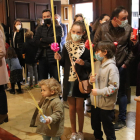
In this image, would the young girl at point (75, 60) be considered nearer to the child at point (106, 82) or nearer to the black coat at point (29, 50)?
the child at point (106, 82)

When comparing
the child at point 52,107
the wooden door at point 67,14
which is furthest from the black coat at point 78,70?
the wooden door at point 67,14

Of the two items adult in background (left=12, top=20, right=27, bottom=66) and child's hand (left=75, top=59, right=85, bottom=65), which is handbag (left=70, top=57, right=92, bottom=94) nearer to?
child's hand (left=75, top=59, right=85, bottom=65)

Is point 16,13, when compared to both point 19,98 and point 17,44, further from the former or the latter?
point 19,98

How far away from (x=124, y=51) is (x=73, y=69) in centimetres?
84

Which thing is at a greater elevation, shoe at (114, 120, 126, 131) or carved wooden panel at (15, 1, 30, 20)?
carved wooden panel at (15, 1, 30, 20)

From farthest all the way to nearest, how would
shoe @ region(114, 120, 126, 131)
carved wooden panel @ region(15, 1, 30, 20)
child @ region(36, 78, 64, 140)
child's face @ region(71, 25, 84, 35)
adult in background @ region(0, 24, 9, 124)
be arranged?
carved wooden panel @ region(15, 1, 30, 20), shoe @ region(114, 120, 126, 131), adult in background @ region(0, 24, 9, 124), child's face @ region(71, 25, 84, 35), child @ region(36, 78, 64, 140)

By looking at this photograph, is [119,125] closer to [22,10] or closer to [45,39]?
[45,39]

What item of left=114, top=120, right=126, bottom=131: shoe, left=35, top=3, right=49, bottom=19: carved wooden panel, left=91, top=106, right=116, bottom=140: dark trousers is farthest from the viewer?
left=35, top=3, right=49, bottom=19: carved wooden panel

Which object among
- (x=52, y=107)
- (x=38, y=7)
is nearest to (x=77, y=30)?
(x=52, y=107)

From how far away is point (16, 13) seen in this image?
21.1 ft

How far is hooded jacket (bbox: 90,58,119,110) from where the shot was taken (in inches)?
81.9

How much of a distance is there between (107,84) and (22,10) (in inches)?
200

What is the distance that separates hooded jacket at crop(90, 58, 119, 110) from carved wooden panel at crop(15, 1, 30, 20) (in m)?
4.89

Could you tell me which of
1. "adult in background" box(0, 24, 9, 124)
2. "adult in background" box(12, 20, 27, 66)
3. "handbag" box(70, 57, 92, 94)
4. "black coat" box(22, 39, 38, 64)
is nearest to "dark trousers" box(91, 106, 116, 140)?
"handbag" box(70, 57, 92, 94)
